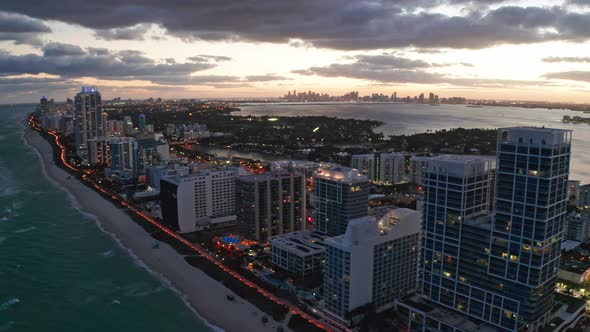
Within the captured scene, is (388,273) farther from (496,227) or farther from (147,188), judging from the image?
(147,188)

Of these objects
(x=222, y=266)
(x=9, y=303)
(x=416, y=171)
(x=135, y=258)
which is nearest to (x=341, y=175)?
(x=222, y=266)

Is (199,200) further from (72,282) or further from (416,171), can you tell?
(416,171)

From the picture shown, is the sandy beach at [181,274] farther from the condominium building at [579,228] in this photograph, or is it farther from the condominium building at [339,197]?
the condominium building at [579,228]

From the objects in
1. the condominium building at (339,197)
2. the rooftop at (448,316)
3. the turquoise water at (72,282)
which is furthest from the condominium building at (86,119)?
the rooftop at (448,316)

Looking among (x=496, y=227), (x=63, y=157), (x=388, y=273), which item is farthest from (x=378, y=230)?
(x=63, y=157)

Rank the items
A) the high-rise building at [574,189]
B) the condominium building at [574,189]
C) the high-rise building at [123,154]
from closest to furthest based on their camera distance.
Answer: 1. the condominium building at [574,189]
2. the high-rise building at [574,189]
3. the high-rise building at [123,154]

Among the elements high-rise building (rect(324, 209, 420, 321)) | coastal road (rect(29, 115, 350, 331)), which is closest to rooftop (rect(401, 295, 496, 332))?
high-rise building (rect(324, 209, 420, 321))
